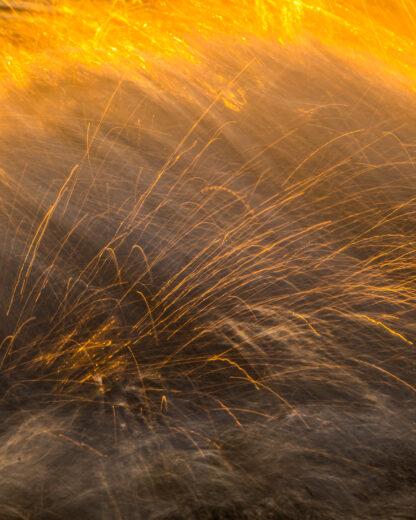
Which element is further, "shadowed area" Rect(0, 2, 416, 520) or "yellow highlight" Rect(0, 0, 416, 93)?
"yellow highlight" Rect(0, 0, 416, 93)

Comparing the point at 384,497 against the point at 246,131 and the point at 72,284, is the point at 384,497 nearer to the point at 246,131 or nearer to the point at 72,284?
the point at 72,284

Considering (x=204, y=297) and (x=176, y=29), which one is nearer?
(x=204, y=297)

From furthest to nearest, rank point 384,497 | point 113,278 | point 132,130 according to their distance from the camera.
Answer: point 132,130 < point 113,278 < point 384,497

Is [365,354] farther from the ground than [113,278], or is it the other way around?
[365,354]

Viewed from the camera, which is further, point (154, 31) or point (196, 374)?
point (154, 31)

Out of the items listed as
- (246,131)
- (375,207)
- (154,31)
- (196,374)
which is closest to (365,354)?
(196,374)

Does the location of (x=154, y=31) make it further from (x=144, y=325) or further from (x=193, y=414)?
(x=193, y=414)

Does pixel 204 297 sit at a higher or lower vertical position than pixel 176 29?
lower

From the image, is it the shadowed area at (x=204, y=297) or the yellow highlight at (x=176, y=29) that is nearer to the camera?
the shadowed area at (x=204, y=297)

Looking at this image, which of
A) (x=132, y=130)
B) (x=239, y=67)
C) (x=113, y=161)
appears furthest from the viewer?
(x=239, y=67)

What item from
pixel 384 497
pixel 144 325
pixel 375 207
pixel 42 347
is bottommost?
pixel 42 347
